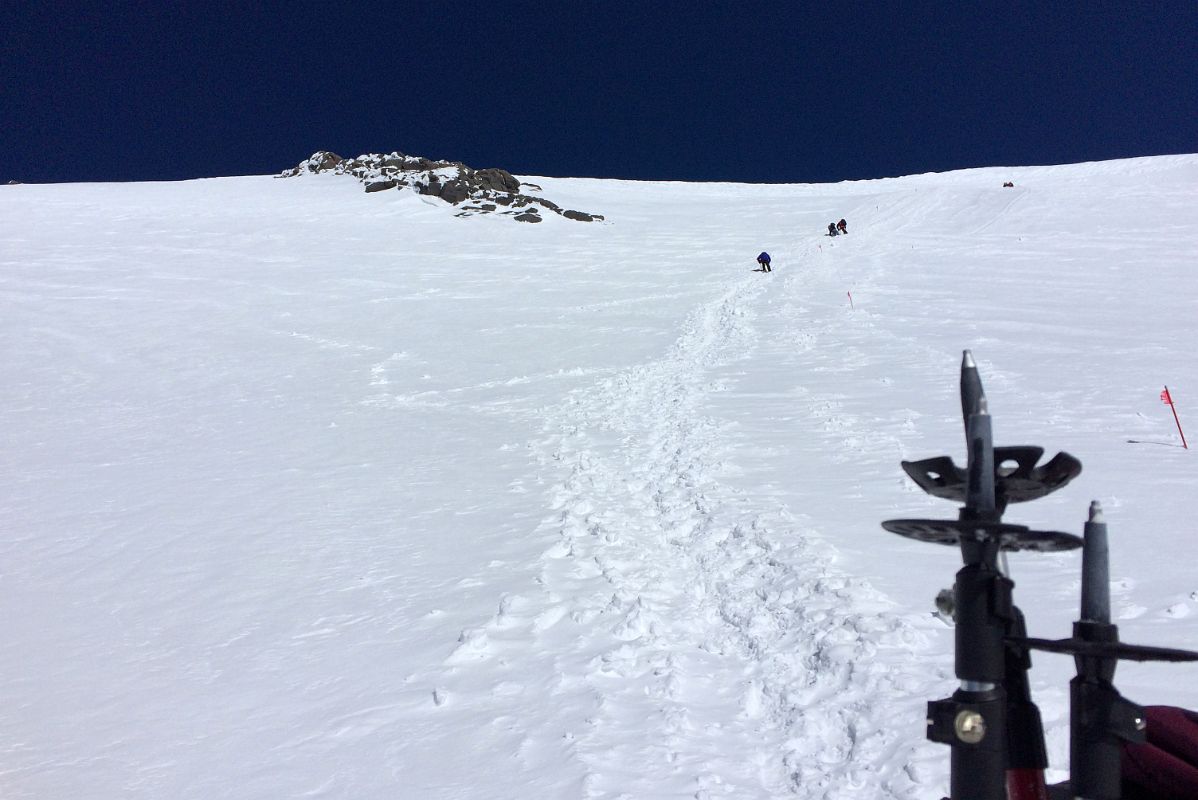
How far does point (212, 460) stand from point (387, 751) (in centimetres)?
734

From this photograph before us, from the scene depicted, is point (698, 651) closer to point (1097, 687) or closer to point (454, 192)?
point (1097, 687)

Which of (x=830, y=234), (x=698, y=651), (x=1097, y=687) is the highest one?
(x=830, y=234)

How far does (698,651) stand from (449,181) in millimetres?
39421

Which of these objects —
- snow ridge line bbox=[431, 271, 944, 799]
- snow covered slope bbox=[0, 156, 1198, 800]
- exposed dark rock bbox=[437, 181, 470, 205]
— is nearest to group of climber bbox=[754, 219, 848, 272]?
snow covered slope bbox=[0, 156, 1198, 800]

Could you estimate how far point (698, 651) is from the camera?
5090mm

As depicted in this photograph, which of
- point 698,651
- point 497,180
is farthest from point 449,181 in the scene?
point 698,651

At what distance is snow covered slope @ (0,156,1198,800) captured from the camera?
4.28 m

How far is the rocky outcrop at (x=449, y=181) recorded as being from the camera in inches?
1534


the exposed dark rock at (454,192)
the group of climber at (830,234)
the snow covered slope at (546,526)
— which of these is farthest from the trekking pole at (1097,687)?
the exposed dark rock at (454,192)

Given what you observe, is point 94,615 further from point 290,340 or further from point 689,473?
point 290,340

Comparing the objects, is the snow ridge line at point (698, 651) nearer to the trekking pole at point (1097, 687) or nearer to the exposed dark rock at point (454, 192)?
the trekking pole at point (1097, 687)

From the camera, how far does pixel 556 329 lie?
18.7 meters

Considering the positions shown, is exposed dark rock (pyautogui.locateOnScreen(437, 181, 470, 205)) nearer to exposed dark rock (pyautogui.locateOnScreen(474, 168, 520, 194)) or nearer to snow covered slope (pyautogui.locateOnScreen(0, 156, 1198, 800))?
exposed dark rock (pyautogui.locateOnScreen(474, 168, 520, 194))

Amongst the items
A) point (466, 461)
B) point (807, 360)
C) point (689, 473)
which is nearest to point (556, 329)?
point (807, 360)
